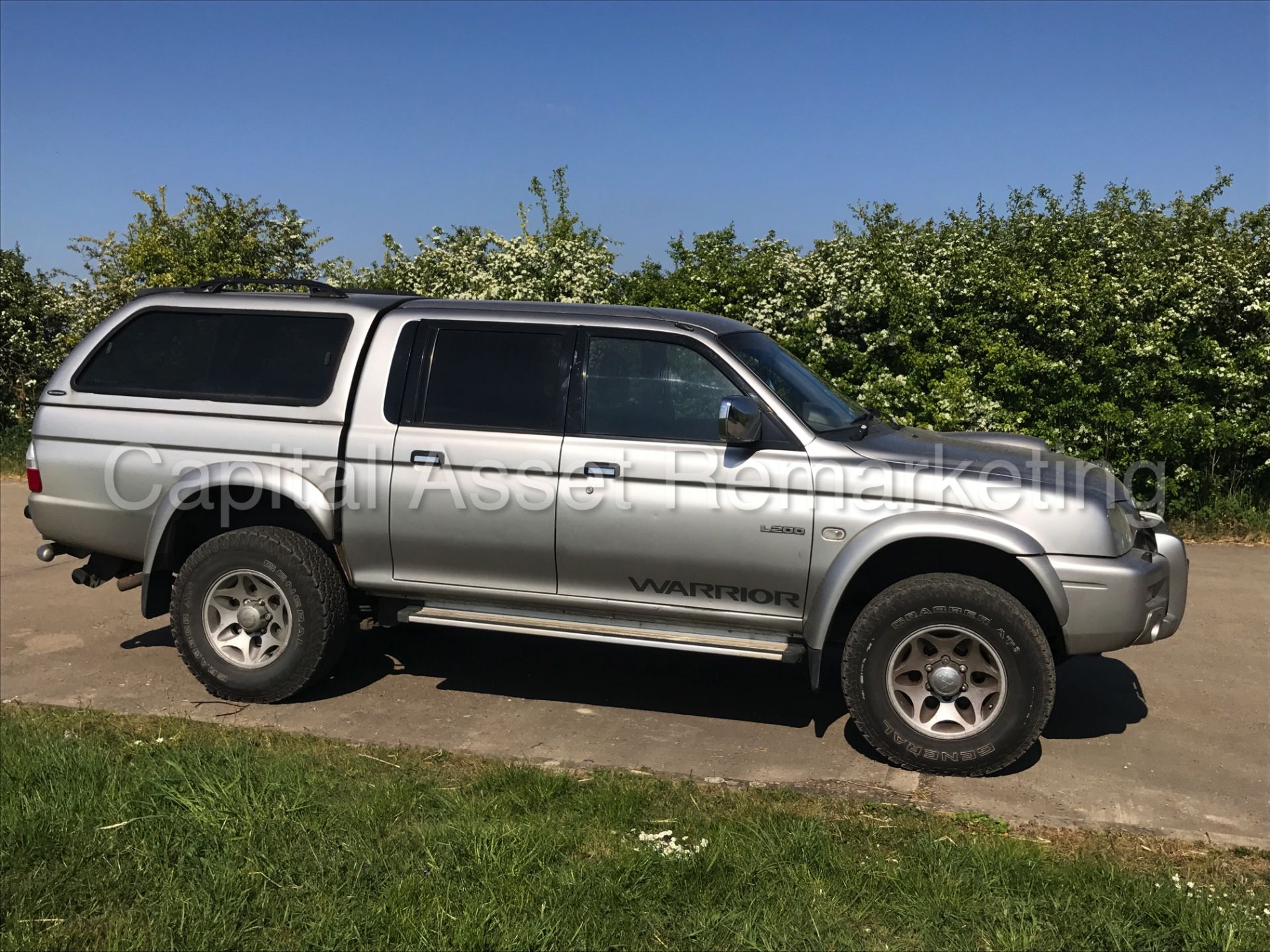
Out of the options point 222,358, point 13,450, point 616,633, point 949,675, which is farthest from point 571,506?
point 13,450

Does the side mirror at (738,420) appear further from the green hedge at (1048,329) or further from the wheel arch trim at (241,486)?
the green hedge at (1048,329)

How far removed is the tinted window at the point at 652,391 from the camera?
213 inches

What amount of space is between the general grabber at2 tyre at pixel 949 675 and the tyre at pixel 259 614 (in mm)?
2596

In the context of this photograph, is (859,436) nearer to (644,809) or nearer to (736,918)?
(644,809)

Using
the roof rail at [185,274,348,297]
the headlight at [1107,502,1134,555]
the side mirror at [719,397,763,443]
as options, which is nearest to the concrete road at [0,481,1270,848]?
the headlight at [1107,502,1134,555]

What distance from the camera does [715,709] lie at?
596cm

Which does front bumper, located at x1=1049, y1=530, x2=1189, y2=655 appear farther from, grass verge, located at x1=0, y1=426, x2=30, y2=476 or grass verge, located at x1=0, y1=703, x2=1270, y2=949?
grass verge, located at x1=0, y1=426, x2=30, y2=476

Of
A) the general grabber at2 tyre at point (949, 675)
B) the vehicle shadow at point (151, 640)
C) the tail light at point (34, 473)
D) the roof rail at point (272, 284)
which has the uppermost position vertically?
the roof rail at point (272, 284)

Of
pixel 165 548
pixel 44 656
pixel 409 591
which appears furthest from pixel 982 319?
pixel 44 656

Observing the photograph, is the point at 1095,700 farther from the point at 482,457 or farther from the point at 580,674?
the point at 482,457

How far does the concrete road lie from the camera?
16.1ft

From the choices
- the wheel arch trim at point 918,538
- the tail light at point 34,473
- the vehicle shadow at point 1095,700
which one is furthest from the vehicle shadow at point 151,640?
the vehicle shadow at point 1095,700

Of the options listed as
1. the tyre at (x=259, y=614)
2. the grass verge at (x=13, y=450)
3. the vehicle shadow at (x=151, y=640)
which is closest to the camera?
the tyre at (x=259, y=614)

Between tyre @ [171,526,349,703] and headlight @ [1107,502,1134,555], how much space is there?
3.65 metres
